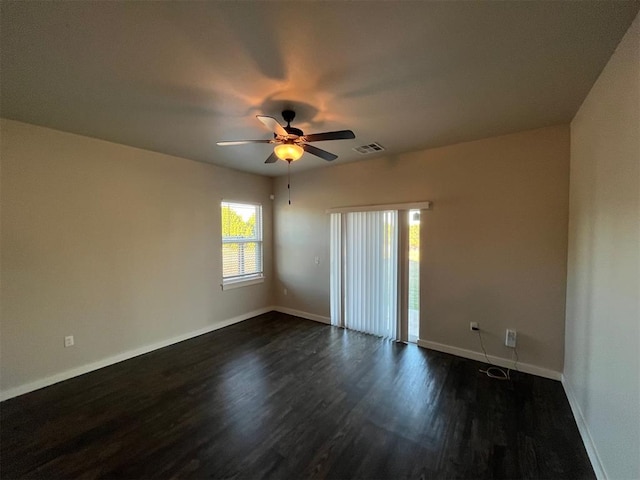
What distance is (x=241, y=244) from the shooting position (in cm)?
480

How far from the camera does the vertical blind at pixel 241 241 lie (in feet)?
14.9

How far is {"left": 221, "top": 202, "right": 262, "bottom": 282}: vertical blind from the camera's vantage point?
4.54 meters

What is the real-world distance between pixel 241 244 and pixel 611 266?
450cm

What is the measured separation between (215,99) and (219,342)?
311cm

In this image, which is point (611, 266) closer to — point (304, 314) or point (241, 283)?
point (304, 314)

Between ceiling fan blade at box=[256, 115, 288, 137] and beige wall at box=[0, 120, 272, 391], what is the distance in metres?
2.28

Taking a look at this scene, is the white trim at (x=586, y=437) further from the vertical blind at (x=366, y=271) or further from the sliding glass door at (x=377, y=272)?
the vertical blind at (x=366, y=271)

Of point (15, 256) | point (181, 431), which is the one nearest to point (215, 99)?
point (15, 256)

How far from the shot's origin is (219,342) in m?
3.78

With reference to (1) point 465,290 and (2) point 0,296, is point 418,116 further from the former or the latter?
(2) point 0,296

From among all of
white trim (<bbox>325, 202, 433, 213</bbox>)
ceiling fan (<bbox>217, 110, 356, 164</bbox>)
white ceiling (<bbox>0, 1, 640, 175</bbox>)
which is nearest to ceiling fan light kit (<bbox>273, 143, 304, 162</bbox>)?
ceiling fan (<bbox>217, 110, 356, 164</bbox>)

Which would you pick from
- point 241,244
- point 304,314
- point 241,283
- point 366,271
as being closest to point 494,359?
point 366,271

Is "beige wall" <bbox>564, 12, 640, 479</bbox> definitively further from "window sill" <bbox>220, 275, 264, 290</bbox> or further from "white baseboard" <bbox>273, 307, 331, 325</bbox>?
"window sill" <bbox>220, 275, 264, 290</bbox>

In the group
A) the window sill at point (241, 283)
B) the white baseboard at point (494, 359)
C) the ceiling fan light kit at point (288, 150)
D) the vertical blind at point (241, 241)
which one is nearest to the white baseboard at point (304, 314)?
the window sill at point (241, 283)
